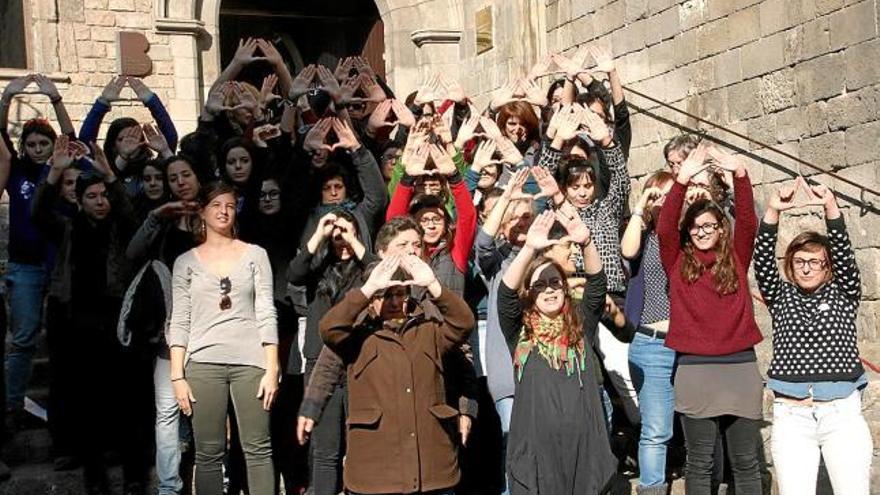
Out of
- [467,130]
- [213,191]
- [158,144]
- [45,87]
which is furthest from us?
[45,87]

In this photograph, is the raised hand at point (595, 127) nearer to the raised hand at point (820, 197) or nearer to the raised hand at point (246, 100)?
the raised hand at point (820, 197)

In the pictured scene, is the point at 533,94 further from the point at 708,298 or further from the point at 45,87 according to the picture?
the point at 45,87

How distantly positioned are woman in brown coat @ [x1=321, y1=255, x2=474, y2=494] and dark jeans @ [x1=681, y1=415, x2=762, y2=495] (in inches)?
44.6

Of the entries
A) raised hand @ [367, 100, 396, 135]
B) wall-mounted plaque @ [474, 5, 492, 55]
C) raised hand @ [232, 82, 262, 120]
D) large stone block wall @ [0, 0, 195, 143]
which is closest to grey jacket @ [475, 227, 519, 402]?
raised hand @ [367, 100, 396, 135]

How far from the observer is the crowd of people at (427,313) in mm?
5031

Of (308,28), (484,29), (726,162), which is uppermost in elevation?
(308,28)

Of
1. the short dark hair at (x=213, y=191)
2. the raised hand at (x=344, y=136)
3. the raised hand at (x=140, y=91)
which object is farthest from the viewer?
the raised hand at (x=140, y=91)

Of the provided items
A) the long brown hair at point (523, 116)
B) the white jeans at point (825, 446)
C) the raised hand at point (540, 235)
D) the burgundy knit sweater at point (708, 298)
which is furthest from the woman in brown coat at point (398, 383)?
the long brown hair at point (523, 116)

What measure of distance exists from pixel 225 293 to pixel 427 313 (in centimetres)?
112

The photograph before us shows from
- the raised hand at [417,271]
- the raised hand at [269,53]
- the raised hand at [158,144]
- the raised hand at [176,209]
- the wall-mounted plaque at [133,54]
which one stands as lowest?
the raised hand at [417,271]

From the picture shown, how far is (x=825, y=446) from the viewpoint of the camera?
514 centimetres

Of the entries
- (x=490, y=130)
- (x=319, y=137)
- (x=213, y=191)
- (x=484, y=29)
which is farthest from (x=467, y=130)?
(x=484, y=29)

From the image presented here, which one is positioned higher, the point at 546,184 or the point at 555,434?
the point at 546,184

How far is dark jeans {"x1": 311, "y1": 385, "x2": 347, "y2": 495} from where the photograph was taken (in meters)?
5.52
